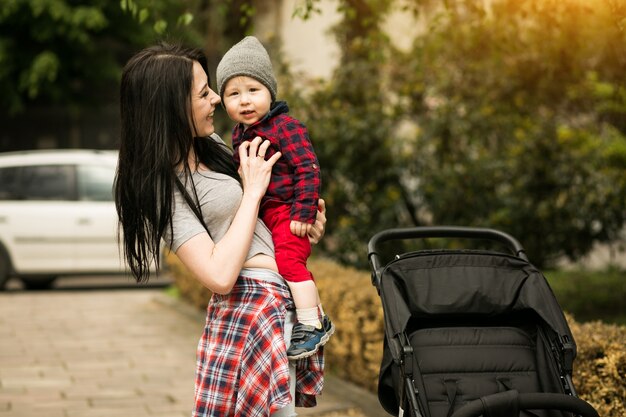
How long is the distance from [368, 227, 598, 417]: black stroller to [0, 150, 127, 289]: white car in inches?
372

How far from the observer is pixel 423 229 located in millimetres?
3822

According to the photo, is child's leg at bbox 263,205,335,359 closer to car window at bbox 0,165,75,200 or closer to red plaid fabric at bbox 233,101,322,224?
red plaid fabric at bbox 233,101,322,224

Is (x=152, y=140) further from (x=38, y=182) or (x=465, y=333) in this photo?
(x=38, y=182)

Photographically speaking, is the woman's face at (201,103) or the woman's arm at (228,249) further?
the woman's face at (201,103)

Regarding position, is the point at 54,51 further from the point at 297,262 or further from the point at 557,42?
the point at 297,262

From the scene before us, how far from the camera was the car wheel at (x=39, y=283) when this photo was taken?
43.8ft

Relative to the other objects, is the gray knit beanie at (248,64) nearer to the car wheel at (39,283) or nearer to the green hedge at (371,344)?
the green hedge at (371,344)

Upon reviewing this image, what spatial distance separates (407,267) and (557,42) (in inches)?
223

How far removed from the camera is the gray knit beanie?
338 centimetres

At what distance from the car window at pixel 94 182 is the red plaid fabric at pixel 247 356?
9.90m

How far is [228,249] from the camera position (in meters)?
3.20

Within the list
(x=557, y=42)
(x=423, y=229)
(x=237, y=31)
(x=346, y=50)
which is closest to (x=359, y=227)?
(x=557, y=42)

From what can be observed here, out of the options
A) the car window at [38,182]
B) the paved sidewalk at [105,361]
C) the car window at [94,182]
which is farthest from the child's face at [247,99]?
the car window at [38,182]

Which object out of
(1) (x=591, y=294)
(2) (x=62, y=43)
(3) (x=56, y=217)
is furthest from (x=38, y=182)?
(2) (x=62, y=43)
